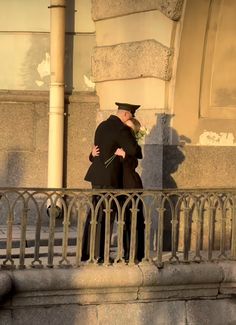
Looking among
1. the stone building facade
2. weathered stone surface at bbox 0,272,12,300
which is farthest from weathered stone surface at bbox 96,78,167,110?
weathered stone surface at bbox 0,272,12,300

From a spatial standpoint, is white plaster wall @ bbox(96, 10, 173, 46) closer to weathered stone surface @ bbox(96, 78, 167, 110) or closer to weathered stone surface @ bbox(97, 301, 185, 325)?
weathered stone surface @ bbox(96, 78, 167, 110)

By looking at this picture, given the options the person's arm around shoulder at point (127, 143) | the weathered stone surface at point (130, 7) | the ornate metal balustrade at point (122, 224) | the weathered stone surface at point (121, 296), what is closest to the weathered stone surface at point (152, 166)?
the ornate metal balustrade at point (122, 224)

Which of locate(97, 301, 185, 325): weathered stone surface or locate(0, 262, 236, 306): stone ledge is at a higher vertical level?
locate(0, 262, 236, 306): stone ledge

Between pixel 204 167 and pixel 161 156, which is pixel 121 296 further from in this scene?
pixel 204 167

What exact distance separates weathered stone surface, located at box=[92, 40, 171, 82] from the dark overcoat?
1.55 m

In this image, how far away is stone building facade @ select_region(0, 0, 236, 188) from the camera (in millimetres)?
9656

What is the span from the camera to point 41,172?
10.6 metres

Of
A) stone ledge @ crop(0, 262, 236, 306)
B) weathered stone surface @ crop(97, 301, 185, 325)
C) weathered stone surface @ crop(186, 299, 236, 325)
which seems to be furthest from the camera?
weathered stone surface @ crop(186, 299, 236, 325)

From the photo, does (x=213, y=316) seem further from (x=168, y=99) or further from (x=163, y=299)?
(x=168, y=99)

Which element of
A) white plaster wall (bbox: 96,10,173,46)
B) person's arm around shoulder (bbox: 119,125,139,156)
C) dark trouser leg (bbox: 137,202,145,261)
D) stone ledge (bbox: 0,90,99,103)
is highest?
white plaster wall (bbox: 96,10,173,46)

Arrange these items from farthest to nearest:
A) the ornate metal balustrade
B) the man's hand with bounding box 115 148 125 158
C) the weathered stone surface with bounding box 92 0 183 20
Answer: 1. the weathered stone surface with bounding box 92 0 183 20
2. the man's hand with bounding box 115 148 125 158
3. the ornate metal balustrade

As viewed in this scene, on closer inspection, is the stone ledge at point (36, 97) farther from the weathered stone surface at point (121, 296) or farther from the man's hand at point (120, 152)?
the weathered stone surface at point (121, 296)

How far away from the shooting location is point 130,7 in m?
9.90

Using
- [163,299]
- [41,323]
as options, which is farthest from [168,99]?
[41,323]
